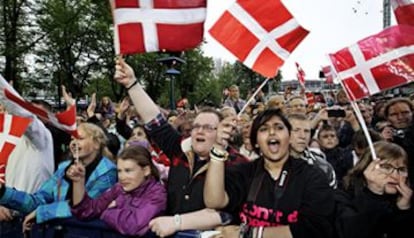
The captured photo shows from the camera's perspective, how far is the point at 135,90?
15.1 feet

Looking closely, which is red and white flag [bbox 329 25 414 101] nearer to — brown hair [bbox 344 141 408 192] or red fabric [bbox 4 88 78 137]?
brown hair [bbox 344 141 408 192]

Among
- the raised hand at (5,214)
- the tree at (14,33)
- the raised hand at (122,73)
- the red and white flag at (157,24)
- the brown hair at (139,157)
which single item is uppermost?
the tree at (14,33)

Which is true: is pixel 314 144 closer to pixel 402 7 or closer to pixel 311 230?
pixel 402 7

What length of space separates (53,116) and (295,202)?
2237 millimetres

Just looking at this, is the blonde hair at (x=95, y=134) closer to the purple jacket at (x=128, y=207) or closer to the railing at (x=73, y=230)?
the purple jacket at (x=128, y=207)

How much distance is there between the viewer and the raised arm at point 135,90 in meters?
4.42

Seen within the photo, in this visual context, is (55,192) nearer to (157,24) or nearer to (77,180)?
(77,180)

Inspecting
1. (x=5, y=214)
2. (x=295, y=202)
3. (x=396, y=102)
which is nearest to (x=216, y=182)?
(x=295, y=202)

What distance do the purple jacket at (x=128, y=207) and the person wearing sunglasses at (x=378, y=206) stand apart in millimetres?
1205

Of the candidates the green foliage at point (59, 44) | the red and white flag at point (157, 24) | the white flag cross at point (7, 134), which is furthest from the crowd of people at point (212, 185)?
the green foliage at point (59, 44)

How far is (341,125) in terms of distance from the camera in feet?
24.0

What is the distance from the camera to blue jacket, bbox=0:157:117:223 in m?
4.30

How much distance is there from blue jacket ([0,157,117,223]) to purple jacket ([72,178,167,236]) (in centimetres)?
22

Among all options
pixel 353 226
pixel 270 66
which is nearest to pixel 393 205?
pixel 353 226
